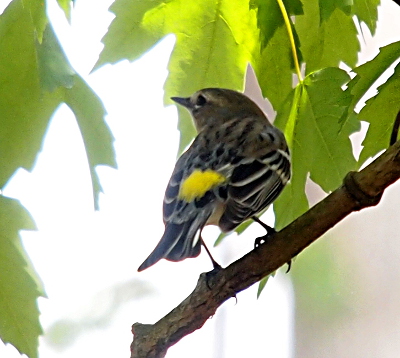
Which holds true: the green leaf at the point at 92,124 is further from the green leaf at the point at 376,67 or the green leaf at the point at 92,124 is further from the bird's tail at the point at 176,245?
the green leaf at the point at 376,67

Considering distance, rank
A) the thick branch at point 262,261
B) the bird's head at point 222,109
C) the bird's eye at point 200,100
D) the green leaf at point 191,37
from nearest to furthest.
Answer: the thick branch at point 262,261 → the green leaf at point 191,37 → the bird's eye at point 200,100 → the bird's head at point 222,109

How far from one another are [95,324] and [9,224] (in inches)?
45.7

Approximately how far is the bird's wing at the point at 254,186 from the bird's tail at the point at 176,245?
5cm

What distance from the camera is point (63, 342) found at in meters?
1.84

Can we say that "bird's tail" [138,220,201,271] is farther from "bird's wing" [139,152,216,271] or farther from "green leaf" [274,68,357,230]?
"green leaf" [274,68,357,230]

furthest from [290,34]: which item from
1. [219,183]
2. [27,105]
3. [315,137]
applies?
[27,105]

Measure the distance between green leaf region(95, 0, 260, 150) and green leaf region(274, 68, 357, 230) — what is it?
4.4 inches

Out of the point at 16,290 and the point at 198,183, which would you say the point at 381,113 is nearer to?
the point at 198,183

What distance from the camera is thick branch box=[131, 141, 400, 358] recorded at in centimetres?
77

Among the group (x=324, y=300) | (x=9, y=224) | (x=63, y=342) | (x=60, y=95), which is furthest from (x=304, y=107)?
(x=324, y=300)

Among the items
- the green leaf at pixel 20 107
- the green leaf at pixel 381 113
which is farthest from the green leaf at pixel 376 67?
the green leaf at pixel 20 107

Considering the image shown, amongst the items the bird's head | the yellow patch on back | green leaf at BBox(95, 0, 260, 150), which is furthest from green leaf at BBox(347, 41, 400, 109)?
the bird's head

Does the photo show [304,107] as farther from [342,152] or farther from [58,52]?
[58,52]

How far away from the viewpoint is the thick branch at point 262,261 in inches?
30.2
